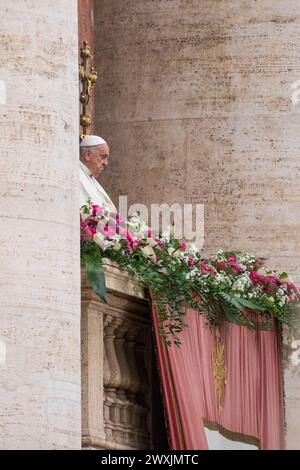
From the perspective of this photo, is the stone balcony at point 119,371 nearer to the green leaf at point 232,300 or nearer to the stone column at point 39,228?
the green leaf at point 232,300

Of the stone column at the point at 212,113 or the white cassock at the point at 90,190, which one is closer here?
the white cassock at the point at 90,190

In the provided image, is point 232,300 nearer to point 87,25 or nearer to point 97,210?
point 97,210

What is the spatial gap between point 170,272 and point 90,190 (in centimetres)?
138

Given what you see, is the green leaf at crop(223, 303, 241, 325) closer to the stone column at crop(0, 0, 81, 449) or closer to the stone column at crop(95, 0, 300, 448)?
the stone column at crop(95, 0, 300, 448)

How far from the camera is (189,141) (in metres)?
21.9

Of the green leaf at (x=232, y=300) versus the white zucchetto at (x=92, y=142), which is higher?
the white zucchetto at (x=92, y=142)

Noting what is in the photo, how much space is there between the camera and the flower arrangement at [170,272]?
55.9 ft

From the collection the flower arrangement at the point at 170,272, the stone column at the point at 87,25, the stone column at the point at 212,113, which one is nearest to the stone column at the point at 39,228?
the flower arrangement at the point at 170,272

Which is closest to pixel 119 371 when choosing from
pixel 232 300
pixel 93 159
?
pixel 232 300

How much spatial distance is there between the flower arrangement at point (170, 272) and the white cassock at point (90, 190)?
0.50m

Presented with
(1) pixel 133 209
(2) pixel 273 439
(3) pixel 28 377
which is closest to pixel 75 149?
(3) pixel 28 377

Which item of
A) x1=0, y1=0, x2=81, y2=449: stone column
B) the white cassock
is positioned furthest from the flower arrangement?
x1=0, y1=0, x2=81, y2=449: stone column
